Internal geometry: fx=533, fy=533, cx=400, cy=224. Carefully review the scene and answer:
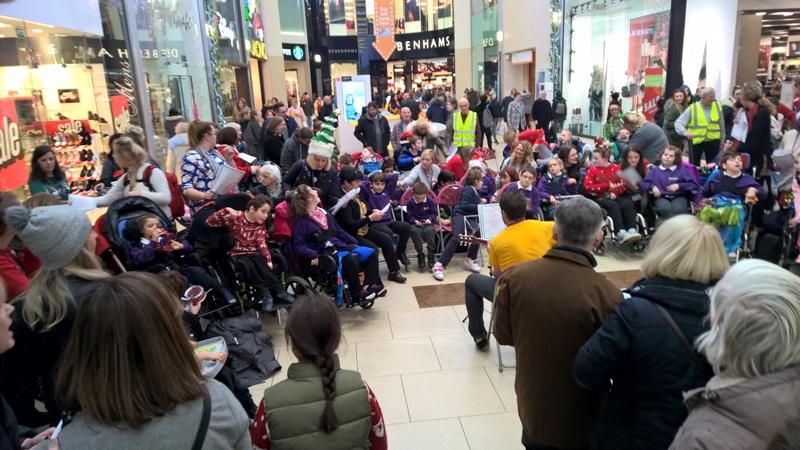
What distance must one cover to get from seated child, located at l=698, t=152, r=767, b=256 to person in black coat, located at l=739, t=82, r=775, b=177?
2053 mm

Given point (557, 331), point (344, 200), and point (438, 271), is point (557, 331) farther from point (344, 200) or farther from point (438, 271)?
point (438, 271)

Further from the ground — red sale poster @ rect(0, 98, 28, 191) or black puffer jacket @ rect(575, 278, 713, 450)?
red sale poster @ rect(0, 98, 28, 191)

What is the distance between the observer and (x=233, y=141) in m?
6.39

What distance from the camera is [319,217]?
4918 millimetres

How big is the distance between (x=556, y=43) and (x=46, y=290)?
16403 millimetres

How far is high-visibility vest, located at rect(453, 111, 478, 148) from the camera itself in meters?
9.59

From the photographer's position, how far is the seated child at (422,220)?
621 cm

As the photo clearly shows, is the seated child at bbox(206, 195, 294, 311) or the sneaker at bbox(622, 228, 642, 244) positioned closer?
the seated child at bbox(206, 195, 294, 311)

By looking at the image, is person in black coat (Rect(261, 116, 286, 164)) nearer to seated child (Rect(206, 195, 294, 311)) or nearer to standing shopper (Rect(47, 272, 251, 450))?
seated child (Rect(206, 195, 294, 311))

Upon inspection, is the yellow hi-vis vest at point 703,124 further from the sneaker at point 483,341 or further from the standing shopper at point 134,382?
the standing shopper at point 134,382

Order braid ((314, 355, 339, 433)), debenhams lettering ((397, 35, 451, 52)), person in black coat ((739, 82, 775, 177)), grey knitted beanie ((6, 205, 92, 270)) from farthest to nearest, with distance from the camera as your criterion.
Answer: debenhams lettering ((397, 35, 451, 52)) → person in black coat ((739, 82, 775, 177)) → grey knitted beanie ((6, 205, 92, 270)) → braid ((314, 355, 339, 433))

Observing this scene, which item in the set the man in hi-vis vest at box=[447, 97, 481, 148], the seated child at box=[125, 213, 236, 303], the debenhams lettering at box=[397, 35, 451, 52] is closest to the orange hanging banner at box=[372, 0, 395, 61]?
the debenhams lettering at box=[397, 35, 451, 52]

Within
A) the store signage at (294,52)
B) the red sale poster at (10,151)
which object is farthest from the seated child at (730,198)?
the store signage at (294,52)

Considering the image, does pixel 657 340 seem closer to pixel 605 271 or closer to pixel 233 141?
pixel 605 271
